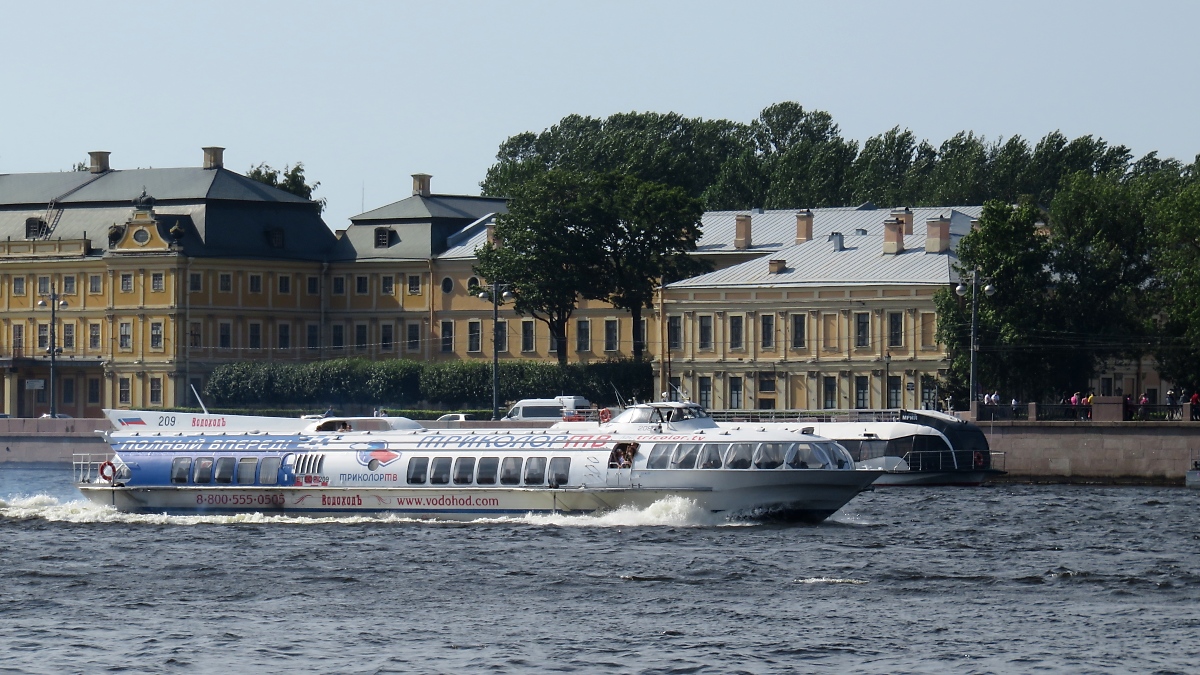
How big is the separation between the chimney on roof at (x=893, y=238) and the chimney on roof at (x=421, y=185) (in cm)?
3464

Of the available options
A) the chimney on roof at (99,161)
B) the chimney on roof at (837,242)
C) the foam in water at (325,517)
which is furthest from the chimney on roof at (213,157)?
the foam in water at (325,517)

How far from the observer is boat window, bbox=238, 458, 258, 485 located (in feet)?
187

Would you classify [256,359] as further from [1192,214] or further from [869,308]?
[1192,214]

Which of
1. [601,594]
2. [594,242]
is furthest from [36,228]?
[601,594]

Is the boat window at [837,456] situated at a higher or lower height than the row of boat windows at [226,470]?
higher

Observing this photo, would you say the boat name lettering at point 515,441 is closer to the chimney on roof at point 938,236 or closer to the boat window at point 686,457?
the boat window at point 686,457

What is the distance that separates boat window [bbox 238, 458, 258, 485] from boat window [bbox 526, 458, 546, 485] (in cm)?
719

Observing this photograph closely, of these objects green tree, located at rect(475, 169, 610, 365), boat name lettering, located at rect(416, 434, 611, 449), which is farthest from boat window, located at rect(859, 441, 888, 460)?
green tree, located at rect(475, 169, 610, 365)

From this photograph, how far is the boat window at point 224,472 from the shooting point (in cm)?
5722

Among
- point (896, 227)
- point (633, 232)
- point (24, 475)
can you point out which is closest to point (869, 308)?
point (896, 227)

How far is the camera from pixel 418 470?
5572cm

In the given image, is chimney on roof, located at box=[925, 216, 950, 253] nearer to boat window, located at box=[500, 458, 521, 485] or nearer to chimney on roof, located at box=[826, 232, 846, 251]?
chimney on roof, located at box=[826, 232, 846, 251]

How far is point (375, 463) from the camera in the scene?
5619cm

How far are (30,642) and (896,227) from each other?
69.0 metres
